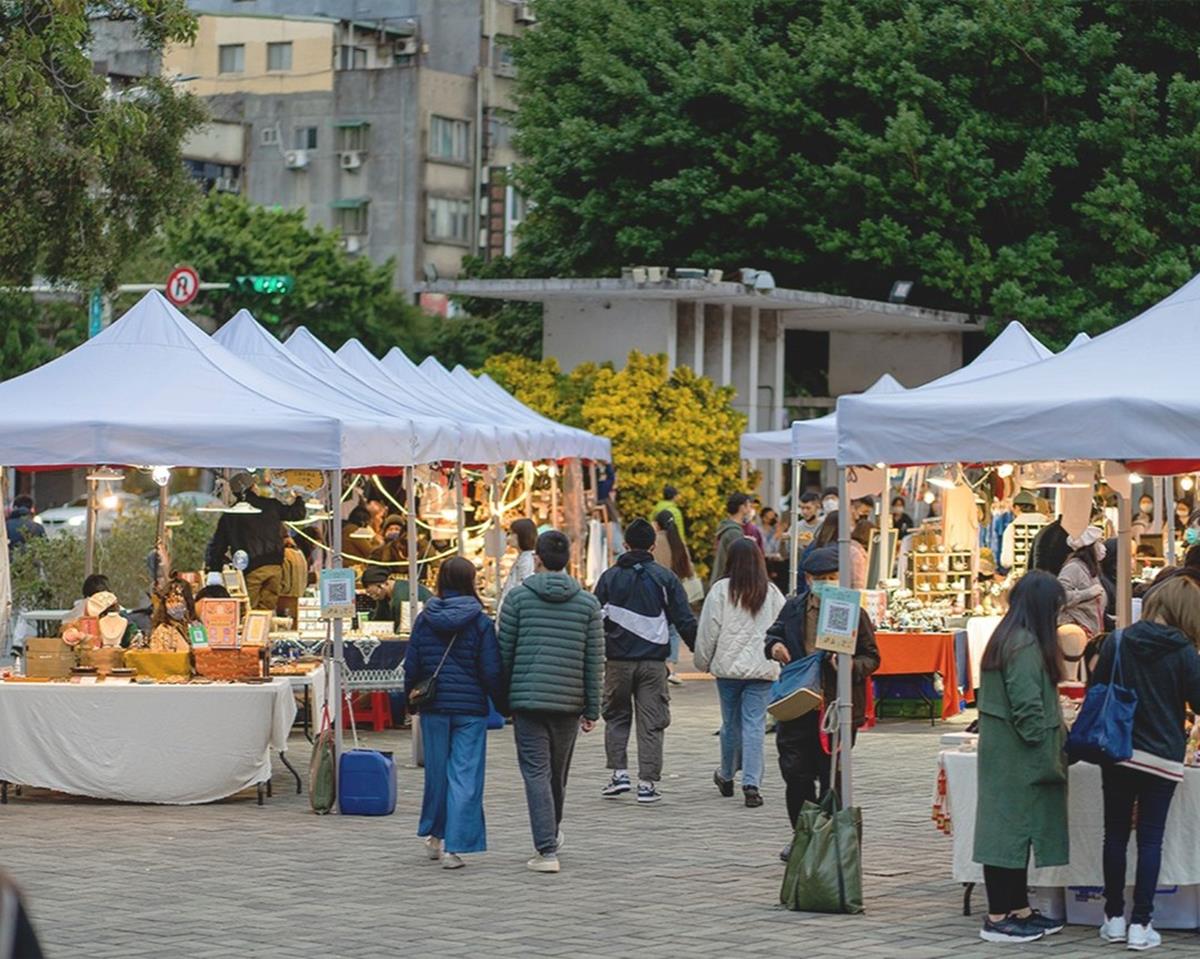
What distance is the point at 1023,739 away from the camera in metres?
9.38

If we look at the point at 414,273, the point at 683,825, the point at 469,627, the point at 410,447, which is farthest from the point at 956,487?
the point at 414,273

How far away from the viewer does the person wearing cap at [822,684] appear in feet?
36.9

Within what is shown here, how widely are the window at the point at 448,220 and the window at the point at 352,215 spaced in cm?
Result: 179

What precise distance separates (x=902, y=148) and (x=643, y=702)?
64.5 feet

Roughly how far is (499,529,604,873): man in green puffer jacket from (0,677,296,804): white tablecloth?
9.54ft

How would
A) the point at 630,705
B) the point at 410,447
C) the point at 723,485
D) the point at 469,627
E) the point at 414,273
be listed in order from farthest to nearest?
the point at 414,273 < the point at 723,485 < the point at 410,447 < the point at 630,705 < the point at 469,627

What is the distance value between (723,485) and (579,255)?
7005 mm

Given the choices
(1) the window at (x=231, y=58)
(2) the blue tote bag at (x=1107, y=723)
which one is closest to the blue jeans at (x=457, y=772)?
(2) the blue tote bag at (x=1107, y=723)

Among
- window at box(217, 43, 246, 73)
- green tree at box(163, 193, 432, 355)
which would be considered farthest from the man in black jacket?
window at box(217, 43, 246, 73)

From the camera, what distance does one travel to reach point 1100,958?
9328 millimetres

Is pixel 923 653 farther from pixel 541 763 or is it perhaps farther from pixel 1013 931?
pixel 1013 931

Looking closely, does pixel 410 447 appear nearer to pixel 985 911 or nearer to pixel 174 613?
pixel 174 613

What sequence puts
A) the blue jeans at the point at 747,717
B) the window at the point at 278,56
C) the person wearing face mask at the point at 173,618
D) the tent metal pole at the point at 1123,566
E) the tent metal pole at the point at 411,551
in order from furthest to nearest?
the window at the point at 278,56 → the tent metal pole at the point at 411,551 → the person wearing face mask at the point at 173,618 → the blue jeans at the point at 747,717 → the tent metal pole at the point at 1123,566

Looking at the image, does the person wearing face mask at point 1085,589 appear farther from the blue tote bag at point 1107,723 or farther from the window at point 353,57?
the window at point 353,57
